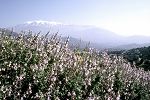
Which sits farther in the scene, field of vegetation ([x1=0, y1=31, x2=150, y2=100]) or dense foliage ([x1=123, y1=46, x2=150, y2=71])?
dense foliage ([x1=123, y1=46, x2=150, y2=71])

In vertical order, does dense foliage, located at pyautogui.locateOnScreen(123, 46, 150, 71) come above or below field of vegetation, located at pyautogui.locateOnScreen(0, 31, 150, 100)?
below

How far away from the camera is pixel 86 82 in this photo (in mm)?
10312

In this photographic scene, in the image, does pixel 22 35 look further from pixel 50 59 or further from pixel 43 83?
pixel 43 83

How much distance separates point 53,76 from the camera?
31.3ft

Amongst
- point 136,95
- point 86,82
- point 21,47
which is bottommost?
point 136,95

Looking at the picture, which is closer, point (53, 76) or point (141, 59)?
point (53, 76)

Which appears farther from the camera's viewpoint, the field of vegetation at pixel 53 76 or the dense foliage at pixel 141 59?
the dense foliage at pixel 141 59

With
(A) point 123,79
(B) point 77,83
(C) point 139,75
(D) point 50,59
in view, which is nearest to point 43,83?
(B) point 77,83

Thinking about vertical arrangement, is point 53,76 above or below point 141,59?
above

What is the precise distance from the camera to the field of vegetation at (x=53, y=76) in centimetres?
929

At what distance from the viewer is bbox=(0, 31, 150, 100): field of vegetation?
929 centimetres

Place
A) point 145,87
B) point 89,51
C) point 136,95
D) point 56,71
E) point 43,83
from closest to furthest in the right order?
point 43,83
point 56,71
point 136,95
point 145,87
point 89,51

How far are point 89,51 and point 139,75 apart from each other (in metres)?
2.51

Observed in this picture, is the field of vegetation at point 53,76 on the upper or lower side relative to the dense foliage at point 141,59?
upper
